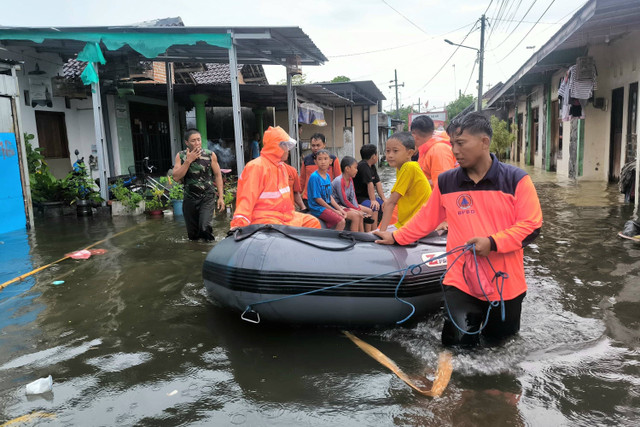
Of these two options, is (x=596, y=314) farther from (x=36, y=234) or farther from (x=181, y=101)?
(x=181, y=101)

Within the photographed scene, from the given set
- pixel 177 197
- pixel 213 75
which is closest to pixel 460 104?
pixel 213 75

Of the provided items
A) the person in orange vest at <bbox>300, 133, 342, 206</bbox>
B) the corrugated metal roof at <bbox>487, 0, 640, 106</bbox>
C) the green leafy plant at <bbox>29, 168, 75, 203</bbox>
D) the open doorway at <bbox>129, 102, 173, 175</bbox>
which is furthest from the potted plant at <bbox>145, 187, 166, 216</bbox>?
the corrugated metal roof at <bbox>487, 0, 640, 106</bbox>

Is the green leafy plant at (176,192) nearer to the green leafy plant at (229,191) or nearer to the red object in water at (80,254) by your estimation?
the green leafy plant at (229,191)

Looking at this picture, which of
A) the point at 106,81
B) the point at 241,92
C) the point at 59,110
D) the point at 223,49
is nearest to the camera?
the point at 223,49

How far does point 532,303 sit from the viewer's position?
4.27 metres

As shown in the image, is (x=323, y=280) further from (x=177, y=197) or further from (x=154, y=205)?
(x=154, y=205)

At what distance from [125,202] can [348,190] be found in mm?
5369

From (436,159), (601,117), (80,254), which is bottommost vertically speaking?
(80,254)

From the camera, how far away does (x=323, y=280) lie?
3.47 meters

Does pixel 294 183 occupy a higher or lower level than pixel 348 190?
higher

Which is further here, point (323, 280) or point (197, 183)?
point (197, 183)

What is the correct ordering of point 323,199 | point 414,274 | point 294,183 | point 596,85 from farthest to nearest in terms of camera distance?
point 596,85 → point 323,199 → point 294,183 → point 414,274

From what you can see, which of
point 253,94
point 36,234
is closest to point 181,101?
point 253,94

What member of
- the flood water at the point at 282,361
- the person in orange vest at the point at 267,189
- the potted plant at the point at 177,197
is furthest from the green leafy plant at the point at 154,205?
the person in orange vest at the point at 267,189
